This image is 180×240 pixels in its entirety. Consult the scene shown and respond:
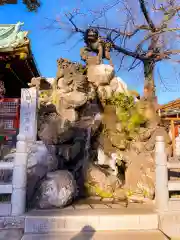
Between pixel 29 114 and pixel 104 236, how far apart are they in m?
4.85

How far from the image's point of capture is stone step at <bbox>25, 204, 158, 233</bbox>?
163 inches

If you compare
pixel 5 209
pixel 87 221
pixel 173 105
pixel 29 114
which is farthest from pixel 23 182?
pixel 173 105

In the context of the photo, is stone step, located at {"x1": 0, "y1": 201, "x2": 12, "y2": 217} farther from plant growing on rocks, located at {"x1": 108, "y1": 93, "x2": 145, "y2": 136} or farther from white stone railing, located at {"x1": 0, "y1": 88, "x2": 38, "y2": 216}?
plant growing on rocks, located at {"x1": 108, "y1": 93, "x2": 145, "y2": 136}

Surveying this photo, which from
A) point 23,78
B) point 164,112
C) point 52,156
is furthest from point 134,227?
point 164,112

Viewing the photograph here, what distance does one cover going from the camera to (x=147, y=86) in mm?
13688

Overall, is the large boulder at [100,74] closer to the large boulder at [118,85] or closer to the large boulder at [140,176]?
the large boulder at [118,85]

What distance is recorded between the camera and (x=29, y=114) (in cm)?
757

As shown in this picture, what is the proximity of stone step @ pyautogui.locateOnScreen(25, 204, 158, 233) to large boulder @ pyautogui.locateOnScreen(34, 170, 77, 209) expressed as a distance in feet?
1.09

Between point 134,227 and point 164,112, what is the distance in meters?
12.8

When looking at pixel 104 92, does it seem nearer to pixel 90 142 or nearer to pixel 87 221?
pixel 90 142

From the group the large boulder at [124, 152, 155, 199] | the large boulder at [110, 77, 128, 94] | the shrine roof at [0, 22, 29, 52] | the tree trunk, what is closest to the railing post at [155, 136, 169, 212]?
the large boulder at [124, 152, 155, 199]

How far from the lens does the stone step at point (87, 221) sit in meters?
4.13

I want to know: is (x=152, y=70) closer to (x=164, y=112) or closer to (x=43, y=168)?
(x=164, y=112)

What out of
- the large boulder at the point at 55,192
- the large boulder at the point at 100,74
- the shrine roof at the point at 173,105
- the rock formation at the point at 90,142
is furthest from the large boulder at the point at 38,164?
the shrine roof at the point at 173,105
